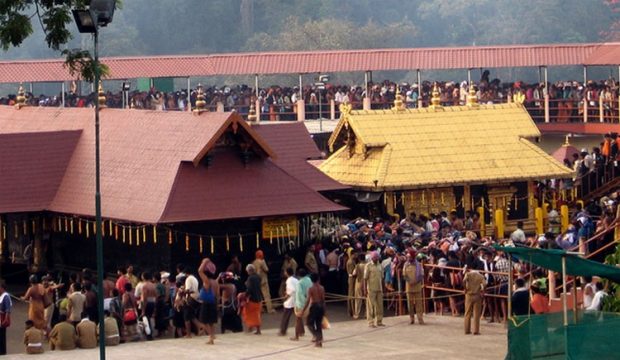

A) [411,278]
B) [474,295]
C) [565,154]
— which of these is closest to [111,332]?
[411,278]

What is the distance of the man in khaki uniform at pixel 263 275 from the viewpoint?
3033 cm

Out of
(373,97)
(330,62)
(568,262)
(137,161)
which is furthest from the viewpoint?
(373,97)

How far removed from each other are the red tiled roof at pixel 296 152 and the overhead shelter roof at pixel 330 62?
49.8 ft

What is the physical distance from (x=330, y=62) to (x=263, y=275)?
2401 centimetres

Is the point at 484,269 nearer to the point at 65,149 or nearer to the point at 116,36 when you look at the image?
the point at 65,149

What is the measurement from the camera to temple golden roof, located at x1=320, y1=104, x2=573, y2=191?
38031 mm

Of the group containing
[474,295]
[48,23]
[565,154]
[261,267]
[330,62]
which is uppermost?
[330,62]

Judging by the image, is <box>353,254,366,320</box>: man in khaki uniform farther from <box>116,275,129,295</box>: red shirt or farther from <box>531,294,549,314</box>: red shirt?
<box>531,294,549,314</box>: red shirt

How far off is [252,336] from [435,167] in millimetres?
11272

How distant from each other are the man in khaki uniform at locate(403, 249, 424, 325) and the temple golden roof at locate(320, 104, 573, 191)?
28.6 ft

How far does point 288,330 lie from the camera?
28.4 metres

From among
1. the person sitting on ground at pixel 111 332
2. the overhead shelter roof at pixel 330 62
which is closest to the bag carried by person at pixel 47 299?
the person sitting on ground at pixel 111 332

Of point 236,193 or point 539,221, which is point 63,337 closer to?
point 236,193

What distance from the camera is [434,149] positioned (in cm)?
3888
